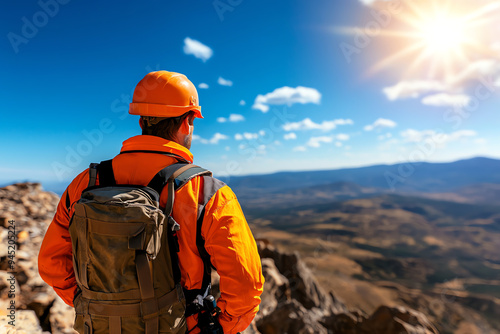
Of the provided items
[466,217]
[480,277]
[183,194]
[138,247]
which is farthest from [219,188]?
[466,217]

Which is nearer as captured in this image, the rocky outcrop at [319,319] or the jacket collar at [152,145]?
the jacket collar at [152,145]

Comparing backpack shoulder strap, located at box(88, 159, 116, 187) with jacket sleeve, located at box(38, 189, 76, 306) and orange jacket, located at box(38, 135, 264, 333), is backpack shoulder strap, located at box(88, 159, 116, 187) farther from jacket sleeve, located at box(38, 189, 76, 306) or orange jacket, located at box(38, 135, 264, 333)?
jacket sleeve, located at box(38, 189, 76, 306)

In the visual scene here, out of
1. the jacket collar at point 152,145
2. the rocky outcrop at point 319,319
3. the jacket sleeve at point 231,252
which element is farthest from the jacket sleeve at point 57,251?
the rocky outcrop at point 319,319

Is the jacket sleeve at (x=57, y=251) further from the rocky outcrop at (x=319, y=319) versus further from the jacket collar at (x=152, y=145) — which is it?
the rocky outcrop at (x=319, y=319)

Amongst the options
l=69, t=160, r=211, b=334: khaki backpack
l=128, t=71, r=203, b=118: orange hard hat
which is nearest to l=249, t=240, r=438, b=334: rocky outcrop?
l=69, t=160, r=211, b=334: khaki backpack

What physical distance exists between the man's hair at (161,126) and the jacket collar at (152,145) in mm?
115

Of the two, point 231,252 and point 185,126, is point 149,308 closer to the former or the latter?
point 231,252

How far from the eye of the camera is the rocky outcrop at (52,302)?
4547mm

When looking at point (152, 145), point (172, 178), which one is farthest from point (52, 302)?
point (172, 178)

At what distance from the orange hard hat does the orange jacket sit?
10.2 inches

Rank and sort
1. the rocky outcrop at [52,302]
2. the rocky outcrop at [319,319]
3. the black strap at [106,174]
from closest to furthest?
the black strap at [106,174], the rocky outcrop at [52,302], the rocky outcrop at [319,319]

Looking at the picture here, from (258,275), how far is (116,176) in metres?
1.33

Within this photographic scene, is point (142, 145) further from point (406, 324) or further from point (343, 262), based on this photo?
point (343, 262)

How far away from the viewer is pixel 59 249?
226cm
